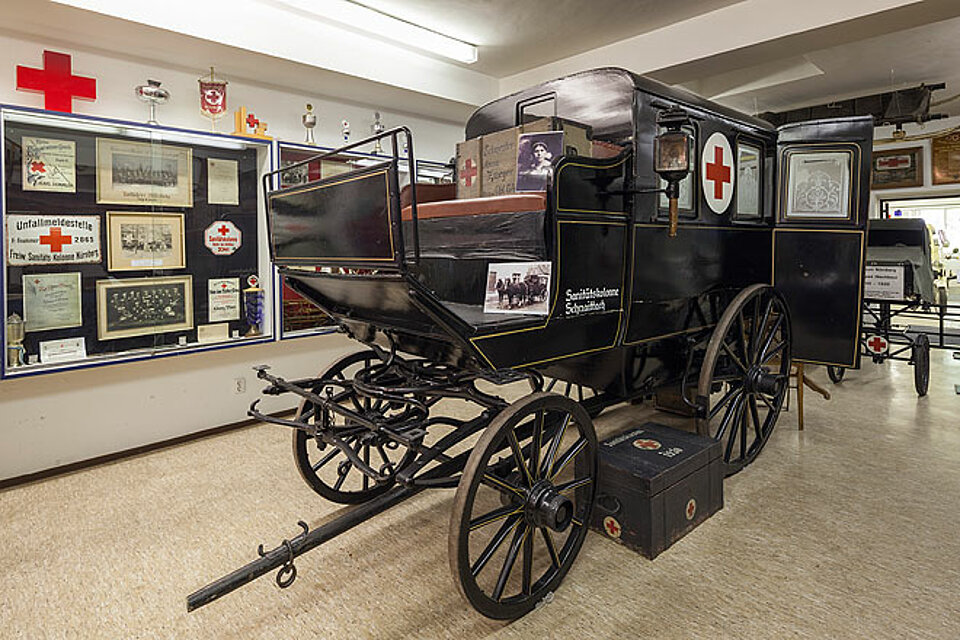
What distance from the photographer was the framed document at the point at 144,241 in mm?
3381

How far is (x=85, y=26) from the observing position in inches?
120

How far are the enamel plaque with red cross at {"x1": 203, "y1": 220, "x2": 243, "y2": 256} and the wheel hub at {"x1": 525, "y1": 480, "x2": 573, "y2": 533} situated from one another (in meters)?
2.93

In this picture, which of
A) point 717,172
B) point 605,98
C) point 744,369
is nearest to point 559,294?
point 605,98

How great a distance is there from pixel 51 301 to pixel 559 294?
2.93 meters

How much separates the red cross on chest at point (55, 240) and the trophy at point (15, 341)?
419 millimetres

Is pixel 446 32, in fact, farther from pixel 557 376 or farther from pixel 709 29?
pixel 557 376

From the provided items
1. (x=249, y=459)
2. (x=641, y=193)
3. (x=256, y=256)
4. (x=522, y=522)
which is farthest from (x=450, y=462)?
(x=256, y=256)

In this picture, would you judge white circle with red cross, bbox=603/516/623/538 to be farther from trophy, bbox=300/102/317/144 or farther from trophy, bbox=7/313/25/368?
trophy, bbox=300/102/317/144

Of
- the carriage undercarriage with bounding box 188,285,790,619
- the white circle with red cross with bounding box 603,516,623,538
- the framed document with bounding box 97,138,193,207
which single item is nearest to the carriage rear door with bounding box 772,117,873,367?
the carriage undercarriage with bounding box 188,285,790,619

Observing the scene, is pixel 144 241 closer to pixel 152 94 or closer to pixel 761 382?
pixel 152 94

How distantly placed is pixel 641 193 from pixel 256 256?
112 inches

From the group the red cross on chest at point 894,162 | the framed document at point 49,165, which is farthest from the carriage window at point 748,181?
the red cross on chest at point 894,162

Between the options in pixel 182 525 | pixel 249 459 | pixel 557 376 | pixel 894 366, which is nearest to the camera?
pixel 182 525

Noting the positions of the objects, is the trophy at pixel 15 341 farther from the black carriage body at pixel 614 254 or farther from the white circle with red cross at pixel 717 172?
the white circle with red cross at pixel 717 172
